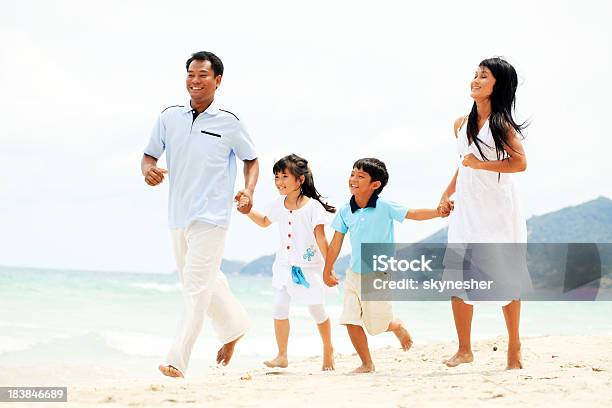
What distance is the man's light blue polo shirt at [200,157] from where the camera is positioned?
5.03 metres

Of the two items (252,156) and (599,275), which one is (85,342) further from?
(599,275)

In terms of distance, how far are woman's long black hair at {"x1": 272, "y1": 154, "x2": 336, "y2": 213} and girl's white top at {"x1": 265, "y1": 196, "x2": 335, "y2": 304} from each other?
0.07 m

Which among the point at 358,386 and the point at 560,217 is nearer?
the point at 358,386

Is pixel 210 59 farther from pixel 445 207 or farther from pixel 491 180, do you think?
pixel 491 180

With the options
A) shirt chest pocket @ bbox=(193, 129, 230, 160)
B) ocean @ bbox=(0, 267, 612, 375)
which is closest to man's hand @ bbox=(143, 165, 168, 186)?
shirt chest pocket @ bbox=(193, 129, 230, 160)

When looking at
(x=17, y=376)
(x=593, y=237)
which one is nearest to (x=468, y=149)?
(x=17, y=376)

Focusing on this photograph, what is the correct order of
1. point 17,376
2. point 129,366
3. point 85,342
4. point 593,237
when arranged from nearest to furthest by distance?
point 17,376 → point 129,366 → point 85,342 → point 593,237

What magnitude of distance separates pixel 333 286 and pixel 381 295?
0.44 m

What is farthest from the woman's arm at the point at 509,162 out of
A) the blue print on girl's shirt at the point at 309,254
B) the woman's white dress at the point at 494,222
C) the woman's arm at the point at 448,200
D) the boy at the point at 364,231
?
the blue print on girl's shirt at the point at 309,254

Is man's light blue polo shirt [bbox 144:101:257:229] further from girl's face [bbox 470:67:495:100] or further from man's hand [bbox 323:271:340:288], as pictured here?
girl's face [bbox 470:67:495:100]

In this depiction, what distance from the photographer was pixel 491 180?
493 cm

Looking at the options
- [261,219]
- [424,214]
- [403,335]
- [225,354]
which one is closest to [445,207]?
[424,214]

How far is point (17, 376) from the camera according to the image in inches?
255

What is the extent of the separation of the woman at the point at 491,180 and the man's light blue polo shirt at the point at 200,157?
1.43 meters
